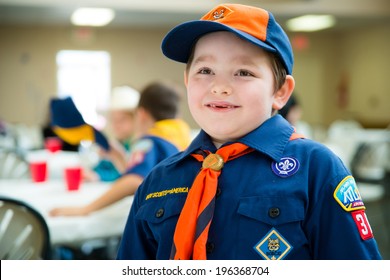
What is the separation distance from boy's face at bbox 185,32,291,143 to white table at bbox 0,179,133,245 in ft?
2.95

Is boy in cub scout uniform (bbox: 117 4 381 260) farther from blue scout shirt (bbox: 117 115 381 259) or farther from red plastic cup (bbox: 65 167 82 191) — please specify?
red plastic cup (bbox: 65 167 82 191)

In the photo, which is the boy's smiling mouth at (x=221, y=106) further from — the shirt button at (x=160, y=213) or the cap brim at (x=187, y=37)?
the shirt button at (x=160, y=213)

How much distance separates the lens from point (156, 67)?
355 inches

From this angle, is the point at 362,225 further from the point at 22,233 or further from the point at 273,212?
the point at 22,233

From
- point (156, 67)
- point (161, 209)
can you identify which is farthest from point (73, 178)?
point (156, 67)

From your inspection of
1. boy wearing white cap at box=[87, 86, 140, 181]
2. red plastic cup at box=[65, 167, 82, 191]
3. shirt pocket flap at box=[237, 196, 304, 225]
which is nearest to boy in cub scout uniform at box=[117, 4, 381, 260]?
shirt pocket flap at box=[237, 196, 304, 225]

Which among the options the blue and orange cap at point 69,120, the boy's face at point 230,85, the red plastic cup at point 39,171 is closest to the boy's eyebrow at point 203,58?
the boy's face at point 230,85

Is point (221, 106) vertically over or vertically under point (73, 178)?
over

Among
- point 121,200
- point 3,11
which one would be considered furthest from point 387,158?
point 3,11

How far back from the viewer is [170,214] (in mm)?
942

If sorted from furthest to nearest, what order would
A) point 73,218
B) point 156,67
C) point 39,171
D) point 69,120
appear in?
point 156,67, point 39,171, point 73,218, point 69,120

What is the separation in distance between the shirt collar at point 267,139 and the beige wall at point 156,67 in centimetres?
718

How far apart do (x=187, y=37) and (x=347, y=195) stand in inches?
16.0
